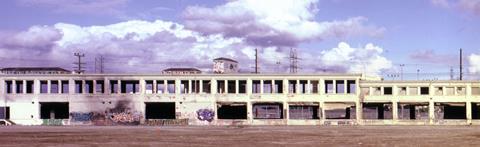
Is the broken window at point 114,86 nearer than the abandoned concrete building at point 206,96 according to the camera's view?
No

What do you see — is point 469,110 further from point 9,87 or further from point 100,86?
point 9,87

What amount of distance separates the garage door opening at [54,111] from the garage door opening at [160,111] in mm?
13149

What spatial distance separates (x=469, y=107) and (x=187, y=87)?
43.3 m

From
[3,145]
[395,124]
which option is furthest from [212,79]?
[3,145]

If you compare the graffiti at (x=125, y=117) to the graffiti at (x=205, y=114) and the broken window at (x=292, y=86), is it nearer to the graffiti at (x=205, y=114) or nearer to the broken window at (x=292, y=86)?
the graffiti at (x=205, y=114)

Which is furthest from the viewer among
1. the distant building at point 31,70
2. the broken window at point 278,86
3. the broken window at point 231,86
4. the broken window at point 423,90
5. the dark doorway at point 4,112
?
the distant building at point 31,70

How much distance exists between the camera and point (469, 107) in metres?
113

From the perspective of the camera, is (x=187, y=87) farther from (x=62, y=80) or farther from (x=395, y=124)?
(x=395, y=124)

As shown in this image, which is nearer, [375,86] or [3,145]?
[3,145]

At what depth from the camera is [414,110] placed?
126062mm

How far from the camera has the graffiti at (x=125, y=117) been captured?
373 ft

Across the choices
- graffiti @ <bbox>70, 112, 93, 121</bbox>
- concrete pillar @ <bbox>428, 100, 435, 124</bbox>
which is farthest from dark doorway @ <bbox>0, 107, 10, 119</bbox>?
concrete pillar @ <bbox>428, 100, 435, 124</bbox>

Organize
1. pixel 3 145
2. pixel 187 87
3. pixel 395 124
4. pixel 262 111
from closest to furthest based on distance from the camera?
1. pixel 3 145
2. pixel 395 124
3. pixel 187 87
4. pixel 262 111

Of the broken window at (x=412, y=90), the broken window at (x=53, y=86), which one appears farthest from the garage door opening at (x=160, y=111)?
the broken window at (x=412, y=90)
